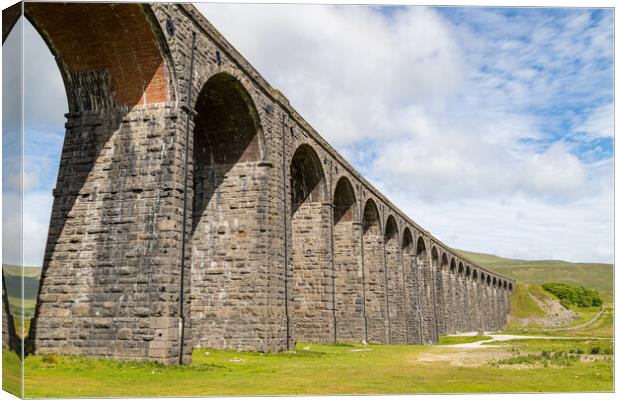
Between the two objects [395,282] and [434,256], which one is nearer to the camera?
[395,282]

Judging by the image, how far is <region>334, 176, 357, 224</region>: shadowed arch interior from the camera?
27.9m

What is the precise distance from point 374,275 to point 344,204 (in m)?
Result: 4.76

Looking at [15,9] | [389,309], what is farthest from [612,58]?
[389,309]

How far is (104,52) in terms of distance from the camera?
12.4 metres

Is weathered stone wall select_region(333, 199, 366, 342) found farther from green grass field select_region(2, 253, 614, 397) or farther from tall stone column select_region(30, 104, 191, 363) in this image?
tall stone column select_region(30, 104, 191, 363)

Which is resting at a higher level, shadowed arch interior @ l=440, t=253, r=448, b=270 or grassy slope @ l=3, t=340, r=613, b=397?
shadowed arch interior @ l=440, t=253, r=448, b=270

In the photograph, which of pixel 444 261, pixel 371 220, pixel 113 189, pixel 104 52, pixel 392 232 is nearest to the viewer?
pixel 104 52

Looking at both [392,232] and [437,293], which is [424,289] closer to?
[437,293]

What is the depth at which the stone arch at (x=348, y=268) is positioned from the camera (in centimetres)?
2605

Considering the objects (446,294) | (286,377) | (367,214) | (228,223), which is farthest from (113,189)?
(446,294)

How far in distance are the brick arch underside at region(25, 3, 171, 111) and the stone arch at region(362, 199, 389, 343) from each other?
18165mm

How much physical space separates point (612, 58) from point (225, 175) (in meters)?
11.0

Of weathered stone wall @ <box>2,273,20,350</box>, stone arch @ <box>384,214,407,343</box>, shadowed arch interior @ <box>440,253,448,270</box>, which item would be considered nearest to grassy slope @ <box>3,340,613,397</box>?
weathered stone wall @ <box>2,273,20,350</box>

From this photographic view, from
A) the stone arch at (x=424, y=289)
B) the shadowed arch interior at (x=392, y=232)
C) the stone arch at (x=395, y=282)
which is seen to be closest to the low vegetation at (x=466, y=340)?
the stone arch at (x=424, y=289)
